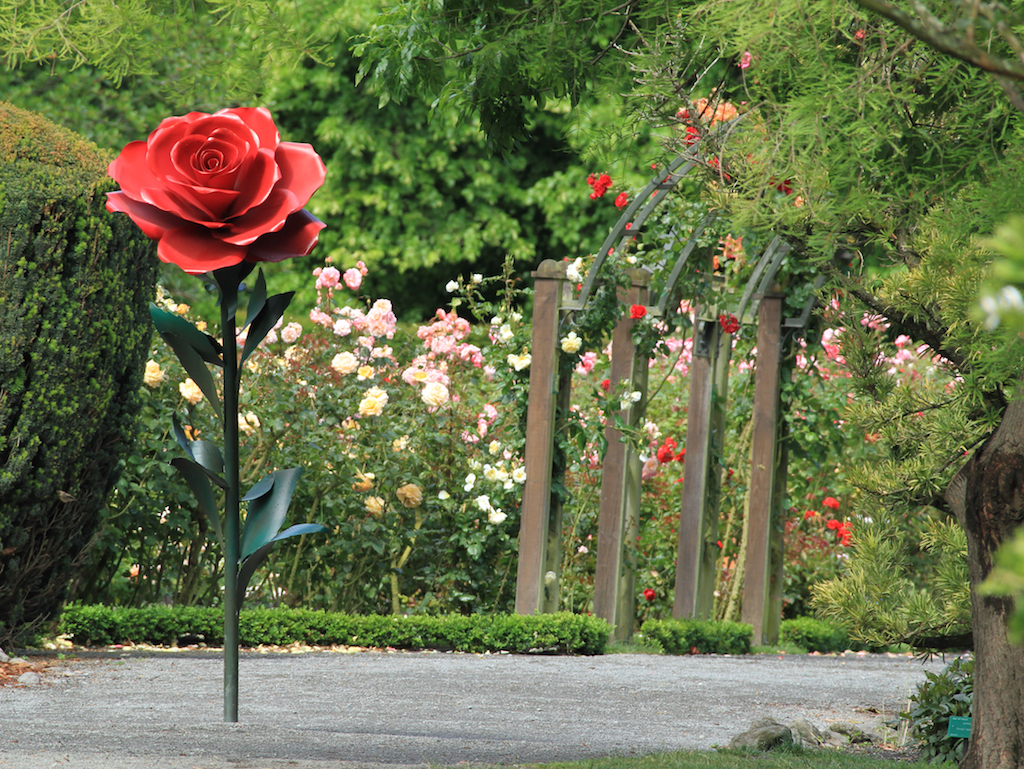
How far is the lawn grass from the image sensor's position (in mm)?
2623

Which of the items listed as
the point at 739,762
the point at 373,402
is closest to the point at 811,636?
the point at 373,402

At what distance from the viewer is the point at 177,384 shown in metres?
5.64

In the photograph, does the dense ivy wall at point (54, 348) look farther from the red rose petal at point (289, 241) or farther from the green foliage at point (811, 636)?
the green foliage at point (811, 636)

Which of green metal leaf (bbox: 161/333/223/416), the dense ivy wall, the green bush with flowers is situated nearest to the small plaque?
green metal leaf (bbox: 161/333/223/416)

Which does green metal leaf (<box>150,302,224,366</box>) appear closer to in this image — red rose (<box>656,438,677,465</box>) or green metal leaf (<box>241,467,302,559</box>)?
green metal leaf (<box>241,467,302,559</box>)

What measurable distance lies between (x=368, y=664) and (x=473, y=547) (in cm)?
127

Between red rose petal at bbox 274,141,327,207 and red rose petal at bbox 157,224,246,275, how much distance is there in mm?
216

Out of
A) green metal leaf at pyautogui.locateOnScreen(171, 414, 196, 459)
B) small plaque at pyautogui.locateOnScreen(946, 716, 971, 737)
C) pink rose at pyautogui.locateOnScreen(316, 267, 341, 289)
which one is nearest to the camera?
green metal leaf at pyautogui.locateOnScreen(171, 414, 196, 459)

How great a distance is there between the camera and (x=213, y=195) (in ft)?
8.35

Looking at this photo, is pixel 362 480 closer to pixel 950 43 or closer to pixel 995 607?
pixel 995 607

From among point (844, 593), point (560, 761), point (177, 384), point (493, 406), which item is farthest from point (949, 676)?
point (177, 384)

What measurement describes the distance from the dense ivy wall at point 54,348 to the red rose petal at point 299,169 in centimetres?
186

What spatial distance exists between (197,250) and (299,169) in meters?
0.32

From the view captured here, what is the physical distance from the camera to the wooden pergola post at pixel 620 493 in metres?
5.87
